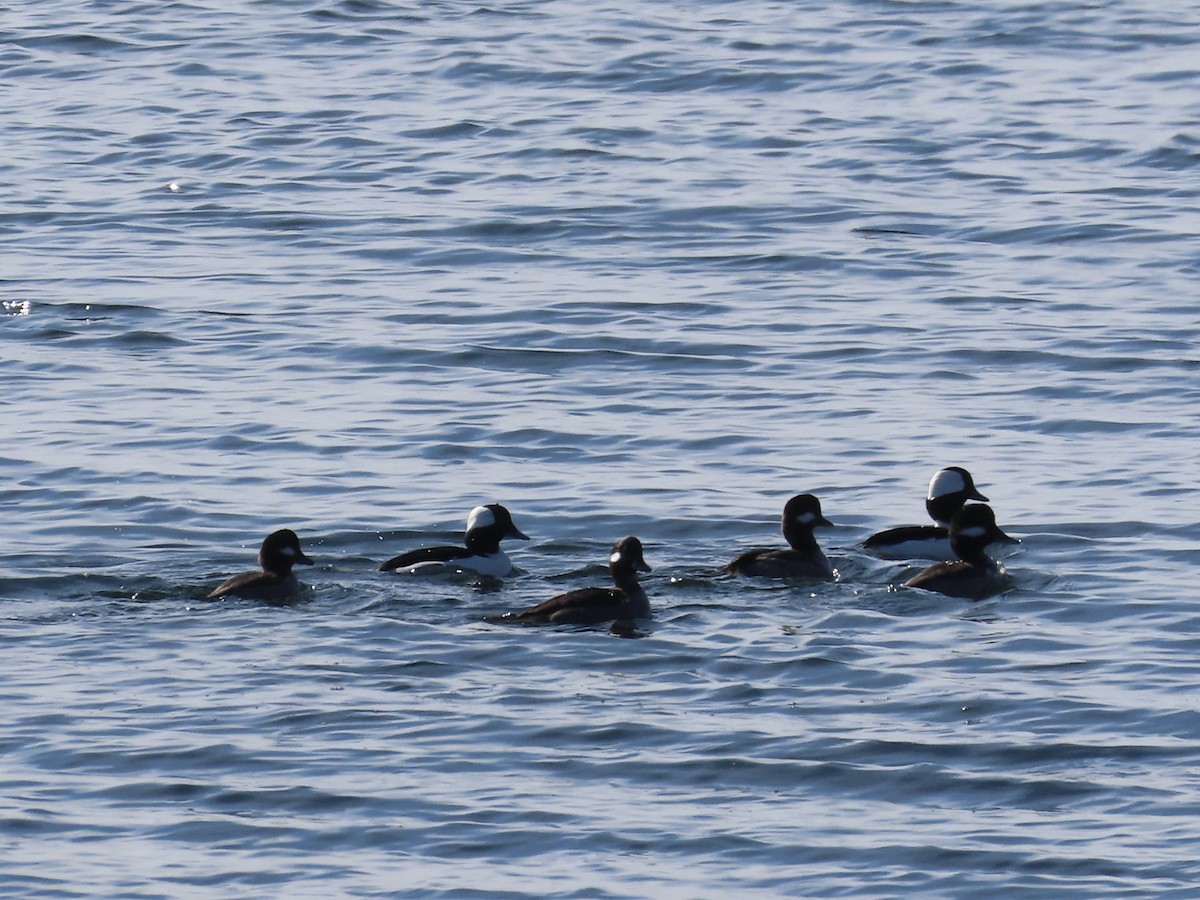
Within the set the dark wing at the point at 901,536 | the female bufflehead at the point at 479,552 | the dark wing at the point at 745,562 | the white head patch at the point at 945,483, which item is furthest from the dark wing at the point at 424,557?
the white head patch at the point at 945,483

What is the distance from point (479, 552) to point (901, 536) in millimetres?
2538

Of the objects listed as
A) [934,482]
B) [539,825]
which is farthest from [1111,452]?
[539,825]

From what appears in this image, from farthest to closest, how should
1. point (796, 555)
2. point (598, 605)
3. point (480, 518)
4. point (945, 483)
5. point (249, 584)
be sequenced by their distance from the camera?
point (945, 483)
point (480, 518)
point (796, 555)
point (249, 584)
point (598, 605)

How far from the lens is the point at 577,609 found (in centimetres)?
1310

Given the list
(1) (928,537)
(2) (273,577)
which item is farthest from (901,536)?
(2) (273,577)

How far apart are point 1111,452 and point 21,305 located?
9.24 meters

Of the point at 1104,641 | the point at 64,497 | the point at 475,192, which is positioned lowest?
the point at 1104,641

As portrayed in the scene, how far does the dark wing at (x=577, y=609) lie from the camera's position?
13.0 metres

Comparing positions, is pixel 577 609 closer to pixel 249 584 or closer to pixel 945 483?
pixel 249 584

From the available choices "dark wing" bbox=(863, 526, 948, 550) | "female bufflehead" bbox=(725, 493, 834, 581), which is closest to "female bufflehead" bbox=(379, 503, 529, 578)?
"female bufflehead" bbox=(725, 493, 834, 581)

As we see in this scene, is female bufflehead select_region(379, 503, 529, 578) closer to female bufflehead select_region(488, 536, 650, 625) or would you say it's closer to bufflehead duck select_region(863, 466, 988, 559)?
female bufflehead select_region(488, 536, 650, 625)

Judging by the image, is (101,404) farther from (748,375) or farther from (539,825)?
(539,825)

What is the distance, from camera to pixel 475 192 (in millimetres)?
24500

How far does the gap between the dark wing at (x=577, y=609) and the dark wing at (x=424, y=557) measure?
2.90 feet
